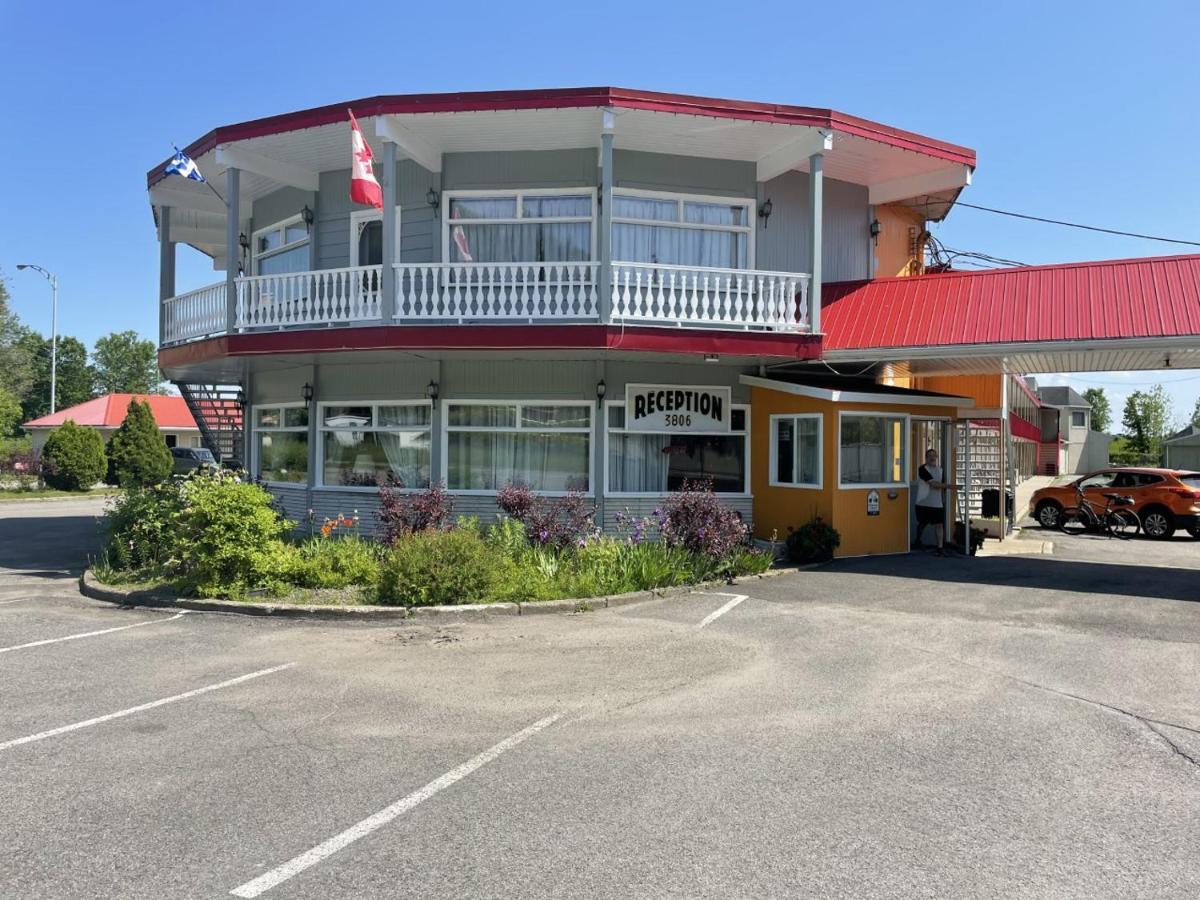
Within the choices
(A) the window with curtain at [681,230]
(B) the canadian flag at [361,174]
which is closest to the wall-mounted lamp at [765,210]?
(A) the window with curtain at [681,230]

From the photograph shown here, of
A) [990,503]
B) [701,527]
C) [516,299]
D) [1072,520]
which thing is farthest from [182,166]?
[1072,520]

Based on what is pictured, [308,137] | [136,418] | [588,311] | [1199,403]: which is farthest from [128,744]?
[1199,403]

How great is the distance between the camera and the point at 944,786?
189 inches

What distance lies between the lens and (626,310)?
40.6 ft

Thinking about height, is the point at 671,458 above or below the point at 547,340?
below

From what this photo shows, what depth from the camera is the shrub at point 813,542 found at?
43.2 feet

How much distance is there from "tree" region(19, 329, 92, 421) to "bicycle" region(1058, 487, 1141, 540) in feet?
306

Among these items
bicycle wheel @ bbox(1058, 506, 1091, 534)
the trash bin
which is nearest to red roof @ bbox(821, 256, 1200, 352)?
the trash bin

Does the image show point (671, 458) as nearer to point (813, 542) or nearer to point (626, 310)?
point (813, 542)

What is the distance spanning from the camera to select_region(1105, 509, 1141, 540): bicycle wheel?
20484 mm

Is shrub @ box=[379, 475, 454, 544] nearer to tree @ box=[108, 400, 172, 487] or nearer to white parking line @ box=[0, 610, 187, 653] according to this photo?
white parking line @ box=[0, 610, 187, 653]

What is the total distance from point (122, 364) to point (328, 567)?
103245 millimetres

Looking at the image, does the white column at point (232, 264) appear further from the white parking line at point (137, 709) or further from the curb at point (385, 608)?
the white parking line at point (137, 709)

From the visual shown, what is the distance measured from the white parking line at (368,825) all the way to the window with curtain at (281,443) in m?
11.6
